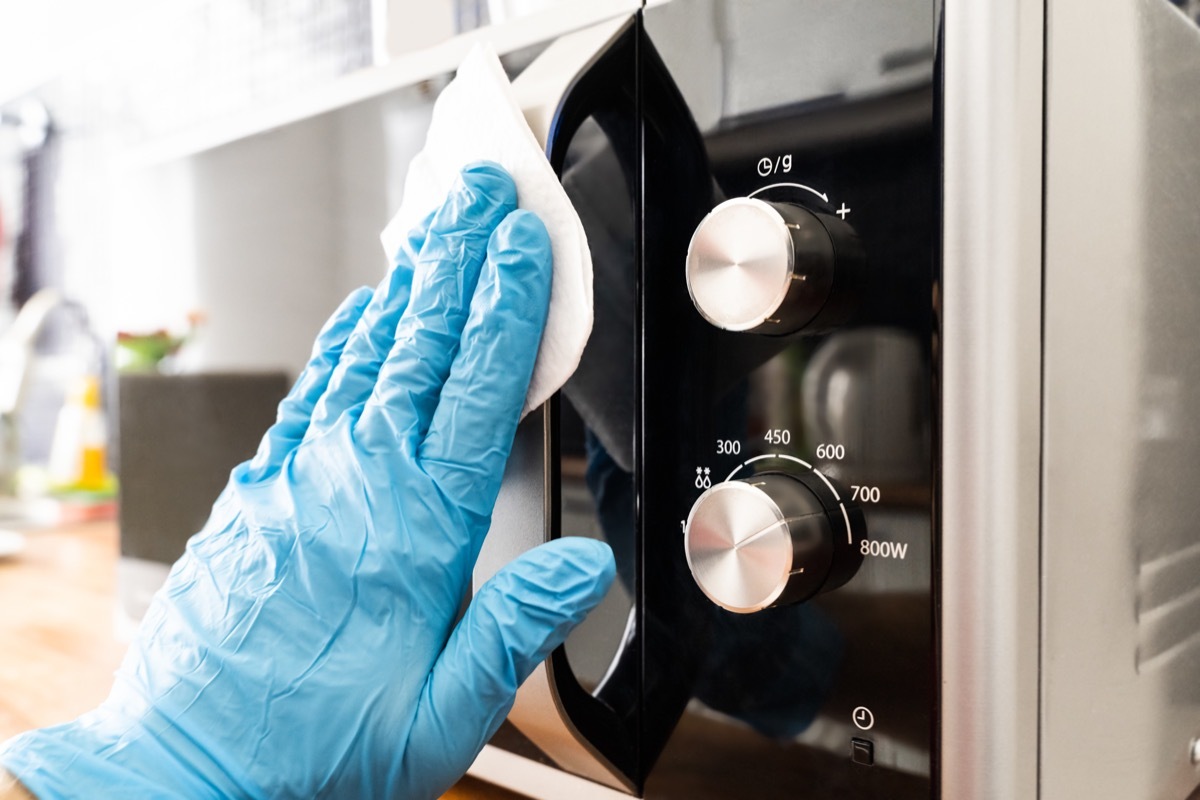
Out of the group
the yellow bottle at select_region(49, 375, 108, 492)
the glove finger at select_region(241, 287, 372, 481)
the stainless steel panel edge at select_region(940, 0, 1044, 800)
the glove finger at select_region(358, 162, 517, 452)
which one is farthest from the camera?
the yellow bottle at select_region(49, 375, 108, 492)

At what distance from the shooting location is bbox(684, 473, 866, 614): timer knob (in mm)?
350

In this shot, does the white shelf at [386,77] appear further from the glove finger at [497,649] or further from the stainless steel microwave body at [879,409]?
the glove finger at [497,649]

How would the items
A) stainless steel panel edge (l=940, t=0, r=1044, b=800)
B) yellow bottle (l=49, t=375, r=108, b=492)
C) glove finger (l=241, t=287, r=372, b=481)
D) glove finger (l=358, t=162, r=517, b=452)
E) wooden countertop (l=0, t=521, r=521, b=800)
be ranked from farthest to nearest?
yellow bottle (l=49, t=375, r=108, b=492) < wooden countertop (l=0, t=521, r=521, b=800) < glove finger (l=241, t=287, r=372, b=481) < glove finger (l=358, t=162, r=517, b=452) < stainless steel panel edge (l=940, t=0, r=1044, b=800)

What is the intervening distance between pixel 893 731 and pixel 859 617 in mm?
46

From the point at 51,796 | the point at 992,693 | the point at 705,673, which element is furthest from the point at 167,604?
the point at 992,693

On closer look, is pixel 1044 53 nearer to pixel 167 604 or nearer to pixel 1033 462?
pixel 1033 462

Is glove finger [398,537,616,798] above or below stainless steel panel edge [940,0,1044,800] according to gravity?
below

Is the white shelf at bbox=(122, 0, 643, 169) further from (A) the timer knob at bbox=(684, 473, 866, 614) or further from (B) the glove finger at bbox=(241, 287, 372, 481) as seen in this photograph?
(A) the timer knob at bbox=(684, 473, 866, 614)

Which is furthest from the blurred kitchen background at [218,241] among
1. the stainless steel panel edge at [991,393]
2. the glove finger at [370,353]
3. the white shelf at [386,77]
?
the stainless steel panel edge at [991,393]

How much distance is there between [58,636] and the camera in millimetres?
944

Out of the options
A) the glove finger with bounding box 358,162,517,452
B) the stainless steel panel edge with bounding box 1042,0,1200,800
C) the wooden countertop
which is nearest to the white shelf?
the glove finger with bounding box 358,162,517,452

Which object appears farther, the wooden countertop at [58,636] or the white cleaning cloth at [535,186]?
Answer: the wooden countertop at [58,636]

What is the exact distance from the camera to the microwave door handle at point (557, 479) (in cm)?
45

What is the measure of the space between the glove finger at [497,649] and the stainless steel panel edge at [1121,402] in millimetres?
192
